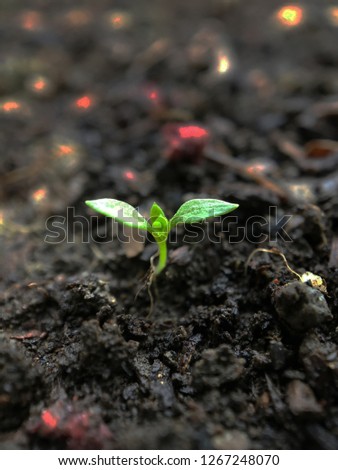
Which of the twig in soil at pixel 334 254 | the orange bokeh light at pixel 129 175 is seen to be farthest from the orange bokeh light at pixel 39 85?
the twig in soil at pixel 334 254

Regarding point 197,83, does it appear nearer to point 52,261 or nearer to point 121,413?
point 52,261

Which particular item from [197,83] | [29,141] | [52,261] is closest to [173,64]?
[197,83]

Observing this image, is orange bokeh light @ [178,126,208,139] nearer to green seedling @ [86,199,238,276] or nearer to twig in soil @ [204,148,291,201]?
twig in soil @ [204,148,291,201]

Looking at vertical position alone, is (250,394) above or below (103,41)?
below

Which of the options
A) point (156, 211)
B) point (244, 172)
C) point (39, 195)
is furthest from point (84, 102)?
point (156, 211)

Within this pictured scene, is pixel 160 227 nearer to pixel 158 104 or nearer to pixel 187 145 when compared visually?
pixel 187 145

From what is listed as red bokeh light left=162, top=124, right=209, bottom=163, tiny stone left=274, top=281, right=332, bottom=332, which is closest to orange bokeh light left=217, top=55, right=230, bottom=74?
red bokeh light left=162, top=124, right=209, bottom=163
